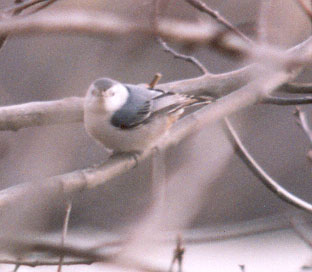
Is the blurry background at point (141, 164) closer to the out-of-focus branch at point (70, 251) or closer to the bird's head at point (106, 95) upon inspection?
the bird's head at point (106, 95)

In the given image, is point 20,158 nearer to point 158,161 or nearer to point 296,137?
point 158,161

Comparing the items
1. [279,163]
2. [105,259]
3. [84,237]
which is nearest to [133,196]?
[84,237]

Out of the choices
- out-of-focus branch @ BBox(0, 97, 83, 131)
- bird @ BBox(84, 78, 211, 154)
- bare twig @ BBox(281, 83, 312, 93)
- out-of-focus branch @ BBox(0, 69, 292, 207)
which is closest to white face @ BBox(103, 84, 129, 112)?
bird @ BBox(84, 78, 211, 154)

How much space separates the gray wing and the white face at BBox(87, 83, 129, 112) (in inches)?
0.9

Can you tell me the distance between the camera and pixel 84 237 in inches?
130

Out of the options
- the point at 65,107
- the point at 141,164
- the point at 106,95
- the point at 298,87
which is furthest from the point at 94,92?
the point at 141,164

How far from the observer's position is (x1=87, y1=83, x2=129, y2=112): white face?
199 cm

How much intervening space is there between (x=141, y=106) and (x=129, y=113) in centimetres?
5

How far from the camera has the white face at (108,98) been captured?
6.54 feet

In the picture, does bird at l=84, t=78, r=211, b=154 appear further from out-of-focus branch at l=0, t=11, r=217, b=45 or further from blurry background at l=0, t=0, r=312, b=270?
out-of-focus branch at l=0, t=11, r=217, b=45

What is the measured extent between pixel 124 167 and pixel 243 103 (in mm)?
439

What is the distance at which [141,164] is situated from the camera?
292 cm

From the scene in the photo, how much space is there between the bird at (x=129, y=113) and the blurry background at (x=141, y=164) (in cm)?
12

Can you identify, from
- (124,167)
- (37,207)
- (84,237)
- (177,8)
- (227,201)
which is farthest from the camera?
(227,201)
